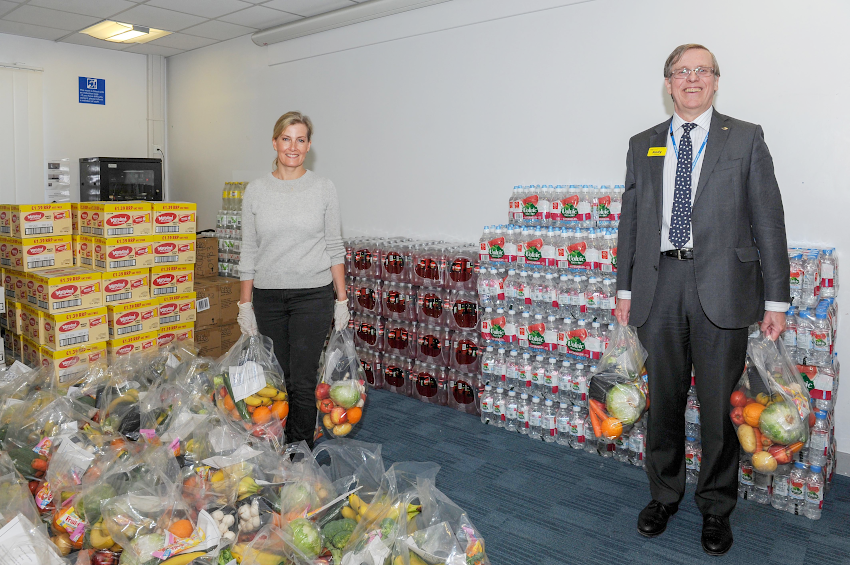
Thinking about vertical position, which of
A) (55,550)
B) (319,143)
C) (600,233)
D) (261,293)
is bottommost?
(55,550)

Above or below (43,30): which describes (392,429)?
below

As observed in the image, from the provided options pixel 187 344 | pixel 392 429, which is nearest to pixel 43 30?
pixel 187 344

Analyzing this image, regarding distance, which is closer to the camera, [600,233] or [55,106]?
[600,233]

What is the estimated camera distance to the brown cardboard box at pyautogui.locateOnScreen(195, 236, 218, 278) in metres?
5.31

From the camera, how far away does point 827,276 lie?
3023mm

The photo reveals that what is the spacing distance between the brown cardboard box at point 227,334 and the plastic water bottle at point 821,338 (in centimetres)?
400

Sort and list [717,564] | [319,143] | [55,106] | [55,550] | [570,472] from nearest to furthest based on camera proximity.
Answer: [55,550] < [717,564] < [570,472] < [319,143] < [55,106]

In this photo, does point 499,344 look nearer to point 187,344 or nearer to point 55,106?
point 187,344

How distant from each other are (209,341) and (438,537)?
3.69 meters

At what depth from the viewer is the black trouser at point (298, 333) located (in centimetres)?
304

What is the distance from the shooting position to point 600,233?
3574mm

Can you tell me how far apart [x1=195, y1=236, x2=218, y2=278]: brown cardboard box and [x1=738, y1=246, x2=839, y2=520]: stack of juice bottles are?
4240mm

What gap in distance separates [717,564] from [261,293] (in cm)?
233

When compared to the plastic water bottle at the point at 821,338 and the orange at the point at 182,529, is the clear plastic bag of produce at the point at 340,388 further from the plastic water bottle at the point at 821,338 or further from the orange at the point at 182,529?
the plastic water bottle at the point at 821,338
